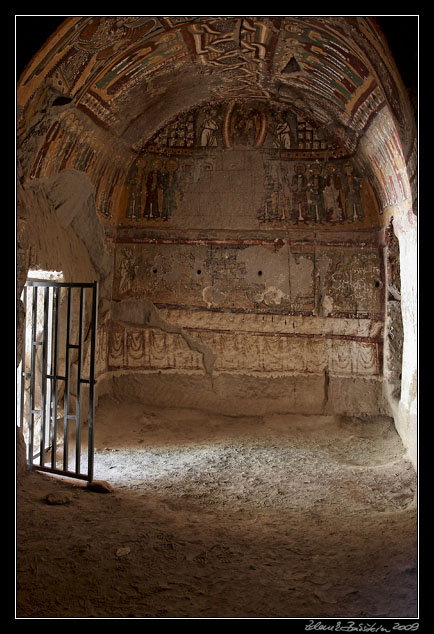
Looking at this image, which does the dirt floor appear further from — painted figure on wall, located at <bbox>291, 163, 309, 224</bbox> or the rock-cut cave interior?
painted figure on wall, located at <bbox>291, 163, 309, 224</bbox>

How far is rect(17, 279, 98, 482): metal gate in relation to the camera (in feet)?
17.8

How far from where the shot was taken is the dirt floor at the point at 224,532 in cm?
342

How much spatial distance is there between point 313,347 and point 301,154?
9.77ft

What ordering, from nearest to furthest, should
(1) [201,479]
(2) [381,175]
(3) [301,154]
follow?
(1) [201,479]
(2) [381,175]
(3) [301,154]

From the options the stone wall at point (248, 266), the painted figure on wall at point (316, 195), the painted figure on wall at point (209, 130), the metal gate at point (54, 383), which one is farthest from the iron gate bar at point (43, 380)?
the painted figure on wall at point (316, 195)

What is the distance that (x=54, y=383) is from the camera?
5.50 meters

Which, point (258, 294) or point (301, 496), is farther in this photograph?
point (258, 294)

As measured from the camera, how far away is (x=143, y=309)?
8648 mm

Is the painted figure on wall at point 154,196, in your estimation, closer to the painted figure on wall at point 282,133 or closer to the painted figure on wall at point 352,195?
the painted figure on wall at point 282,133

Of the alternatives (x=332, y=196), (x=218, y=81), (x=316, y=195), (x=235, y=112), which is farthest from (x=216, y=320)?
(x=218, y=81)

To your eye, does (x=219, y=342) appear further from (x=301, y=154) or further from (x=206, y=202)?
(x=301, y=154)

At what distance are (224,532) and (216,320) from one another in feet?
14.6

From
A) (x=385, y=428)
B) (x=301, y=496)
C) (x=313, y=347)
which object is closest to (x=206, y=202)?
(x=313, y=347)

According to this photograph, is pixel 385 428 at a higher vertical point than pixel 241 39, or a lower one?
lower
